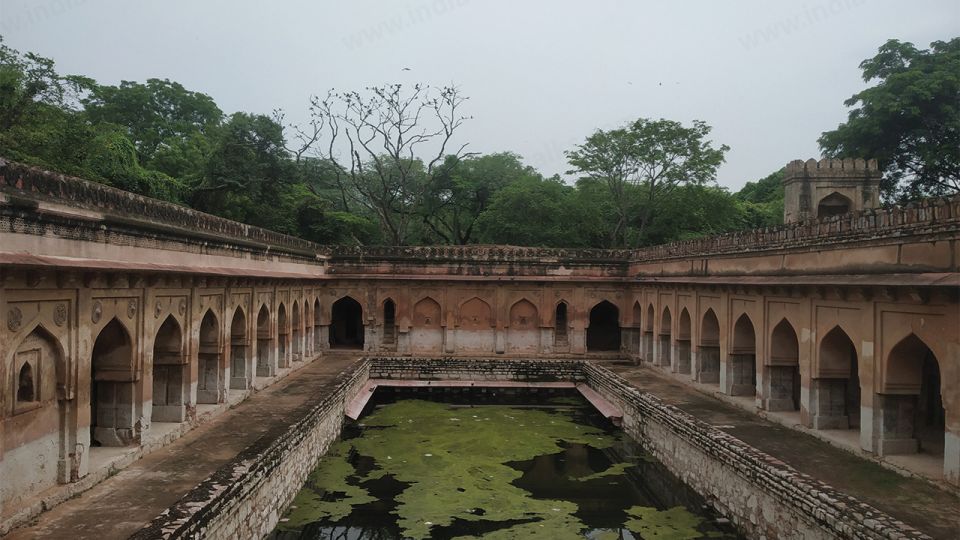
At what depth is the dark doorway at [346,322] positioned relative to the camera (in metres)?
23.7

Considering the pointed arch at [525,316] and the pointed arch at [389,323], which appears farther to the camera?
the pointed arch at [389,323]

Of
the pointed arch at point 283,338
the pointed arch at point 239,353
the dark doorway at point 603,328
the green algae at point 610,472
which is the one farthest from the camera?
the dark doorway at point 603,328

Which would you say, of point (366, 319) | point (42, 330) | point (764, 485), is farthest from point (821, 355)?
point (366, 319)

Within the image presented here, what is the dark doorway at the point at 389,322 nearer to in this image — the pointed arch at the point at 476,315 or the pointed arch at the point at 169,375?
the pointed arch at the point at 476,315

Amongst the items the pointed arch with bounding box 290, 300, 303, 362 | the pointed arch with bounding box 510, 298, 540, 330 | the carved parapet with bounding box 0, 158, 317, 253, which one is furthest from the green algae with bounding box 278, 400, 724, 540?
the pointed arch with bounding box 510, 298, 540, 330

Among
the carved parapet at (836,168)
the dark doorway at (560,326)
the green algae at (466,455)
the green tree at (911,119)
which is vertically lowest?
the green algae at (466,455)

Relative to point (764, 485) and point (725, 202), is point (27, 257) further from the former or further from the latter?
point (725, 202)

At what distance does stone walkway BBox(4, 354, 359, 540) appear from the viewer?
6090 millimetres

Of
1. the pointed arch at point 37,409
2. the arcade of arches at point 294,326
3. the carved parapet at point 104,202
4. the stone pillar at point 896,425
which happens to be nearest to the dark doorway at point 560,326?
the arcade of arches at point 294,326

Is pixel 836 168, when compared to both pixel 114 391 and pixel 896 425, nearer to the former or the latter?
pixel 896 425

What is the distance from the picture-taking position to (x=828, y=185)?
1847cm

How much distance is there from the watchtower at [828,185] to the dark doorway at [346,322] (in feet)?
45.0

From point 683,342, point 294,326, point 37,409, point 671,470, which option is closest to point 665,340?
point 683,342

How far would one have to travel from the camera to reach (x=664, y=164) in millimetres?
25625
